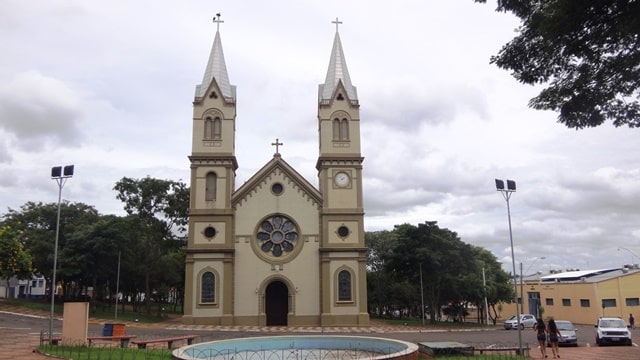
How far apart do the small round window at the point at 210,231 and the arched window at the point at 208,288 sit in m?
2.52

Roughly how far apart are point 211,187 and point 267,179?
398 cm

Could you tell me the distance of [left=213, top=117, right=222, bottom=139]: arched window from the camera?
39.3m

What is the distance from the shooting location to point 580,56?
34.5 feet

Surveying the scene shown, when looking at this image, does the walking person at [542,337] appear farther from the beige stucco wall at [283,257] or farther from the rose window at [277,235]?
the rose window at [277,235]

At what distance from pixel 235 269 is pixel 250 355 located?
19216mm

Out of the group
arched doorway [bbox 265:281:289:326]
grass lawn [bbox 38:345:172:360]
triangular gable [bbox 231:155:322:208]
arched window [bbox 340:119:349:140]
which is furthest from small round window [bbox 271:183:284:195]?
grass lawn [bbox 38:345:172:360]

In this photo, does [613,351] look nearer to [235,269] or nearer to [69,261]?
[235,269]

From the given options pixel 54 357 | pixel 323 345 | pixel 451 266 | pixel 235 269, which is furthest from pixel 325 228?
pixel 54 357

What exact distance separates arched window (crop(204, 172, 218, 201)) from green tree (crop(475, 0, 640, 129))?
95.9 feet

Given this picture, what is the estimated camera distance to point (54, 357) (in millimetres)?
16578

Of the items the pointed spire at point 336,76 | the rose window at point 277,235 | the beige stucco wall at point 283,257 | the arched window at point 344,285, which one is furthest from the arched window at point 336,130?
the arched window at point 344,285

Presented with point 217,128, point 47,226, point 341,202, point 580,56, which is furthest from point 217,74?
point 580,56

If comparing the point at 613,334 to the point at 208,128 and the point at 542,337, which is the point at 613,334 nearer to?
the point at 542,337

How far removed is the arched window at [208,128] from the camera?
129 ft
